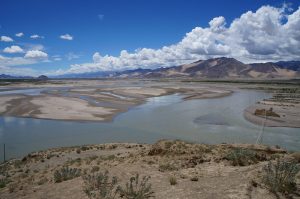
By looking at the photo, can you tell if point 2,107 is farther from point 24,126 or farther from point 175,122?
point 175,122

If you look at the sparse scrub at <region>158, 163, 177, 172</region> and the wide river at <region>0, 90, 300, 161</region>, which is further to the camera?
the wide river at <region>0, 90, 300, 161</region>

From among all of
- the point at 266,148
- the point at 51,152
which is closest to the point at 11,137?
the point at 51,152

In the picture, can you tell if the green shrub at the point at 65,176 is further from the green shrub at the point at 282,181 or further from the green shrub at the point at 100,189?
the green shrub at the point at 282,181

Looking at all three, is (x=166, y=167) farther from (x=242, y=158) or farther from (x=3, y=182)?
(x=3, y=182)

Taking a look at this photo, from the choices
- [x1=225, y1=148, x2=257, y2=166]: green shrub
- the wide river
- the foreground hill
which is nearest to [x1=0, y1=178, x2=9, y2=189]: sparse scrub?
the foreground hill

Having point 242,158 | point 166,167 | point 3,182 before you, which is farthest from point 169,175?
point 3,182

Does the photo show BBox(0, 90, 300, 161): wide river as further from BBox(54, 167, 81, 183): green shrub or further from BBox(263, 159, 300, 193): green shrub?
BBox(263, 159, 300, 193): green shrub
